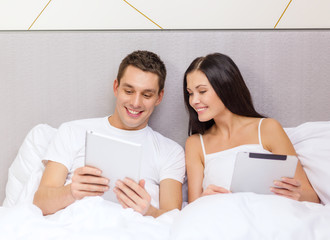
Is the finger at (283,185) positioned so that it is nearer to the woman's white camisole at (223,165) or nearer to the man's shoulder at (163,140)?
the woman's white camisole at (223,165)

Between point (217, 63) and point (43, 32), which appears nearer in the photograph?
point (217, 63)

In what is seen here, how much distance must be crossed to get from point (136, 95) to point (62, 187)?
0.45 metres

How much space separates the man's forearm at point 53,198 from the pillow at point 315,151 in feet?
2.95

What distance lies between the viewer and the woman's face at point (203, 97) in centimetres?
122

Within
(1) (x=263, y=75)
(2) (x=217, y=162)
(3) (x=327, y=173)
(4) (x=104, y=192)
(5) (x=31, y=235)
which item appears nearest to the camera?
(5) (x=31, y=235)

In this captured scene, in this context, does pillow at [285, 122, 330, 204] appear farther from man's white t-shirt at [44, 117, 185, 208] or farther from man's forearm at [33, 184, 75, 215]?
man's forearm at [33, 184, 75, 215]

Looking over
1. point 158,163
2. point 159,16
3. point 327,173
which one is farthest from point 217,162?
point 159,16

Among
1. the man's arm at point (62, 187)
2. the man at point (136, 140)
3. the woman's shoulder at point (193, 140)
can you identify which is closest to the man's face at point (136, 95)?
the man at point (136, 140)

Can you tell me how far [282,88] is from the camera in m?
1.38

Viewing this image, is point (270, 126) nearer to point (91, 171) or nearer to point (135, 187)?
point (135, 187)

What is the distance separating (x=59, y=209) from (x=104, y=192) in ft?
0.71

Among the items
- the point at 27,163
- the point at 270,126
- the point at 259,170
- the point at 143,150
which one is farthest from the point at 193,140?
the point at 27,163

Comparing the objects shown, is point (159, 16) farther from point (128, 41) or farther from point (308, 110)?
point (308, 110)

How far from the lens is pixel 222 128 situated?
1.33 metres
